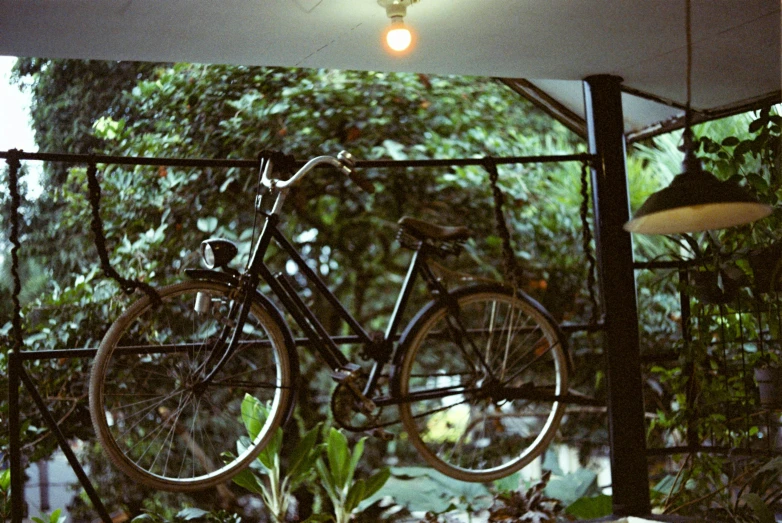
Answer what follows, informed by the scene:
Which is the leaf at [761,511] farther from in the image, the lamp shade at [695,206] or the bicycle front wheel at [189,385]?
the bicycle front wheel at [189,385]

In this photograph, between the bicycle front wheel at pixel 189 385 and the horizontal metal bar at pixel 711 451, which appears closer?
the bicycle front wheel at pixel 189 385

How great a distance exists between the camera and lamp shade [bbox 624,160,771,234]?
185 cm

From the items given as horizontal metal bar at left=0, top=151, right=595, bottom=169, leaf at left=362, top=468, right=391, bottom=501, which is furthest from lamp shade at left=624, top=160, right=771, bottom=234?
leaf at left=362, top=468, right=391, bottom=501

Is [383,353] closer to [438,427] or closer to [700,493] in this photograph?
[700,493]

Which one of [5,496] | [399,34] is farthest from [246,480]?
[399,34]

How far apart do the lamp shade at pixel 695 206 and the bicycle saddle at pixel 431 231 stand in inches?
29.1

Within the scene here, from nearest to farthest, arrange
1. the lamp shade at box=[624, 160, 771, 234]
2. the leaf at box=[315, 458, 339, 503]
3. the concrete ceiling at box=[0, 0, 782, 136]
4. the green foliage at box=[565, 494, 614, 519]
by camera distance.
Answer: the lamp shade at box=[624, 160, 771, 234] → the concrete ceiling at box=[0, 0, 782, 136] → the leaf at box=[315, 458, 339, 503] → the green foliage at box=[565, 494, 614, 519]

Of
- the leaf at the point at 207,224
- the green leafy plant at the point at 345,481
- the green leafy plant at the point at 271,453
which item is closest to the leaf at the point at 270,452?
the green leafy plant at the point at 271,453

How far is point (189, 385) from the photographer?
7.56 ft

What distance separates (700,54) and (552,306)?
2.03 metres

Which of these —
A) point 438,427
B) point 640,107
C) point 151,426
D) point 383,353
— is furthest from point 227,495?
point 640,107

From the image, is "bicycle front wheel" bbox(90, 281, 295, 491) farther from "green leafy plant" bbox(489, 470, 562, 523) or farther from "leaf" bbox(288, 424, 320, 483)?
"green leafy plant" bbox(489, 470, 562, 523)

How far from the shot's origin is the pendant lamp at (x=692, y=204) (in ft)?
6.08

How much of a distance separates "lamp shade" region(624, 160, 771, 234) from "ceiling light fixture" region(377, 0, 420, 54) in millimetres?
906
